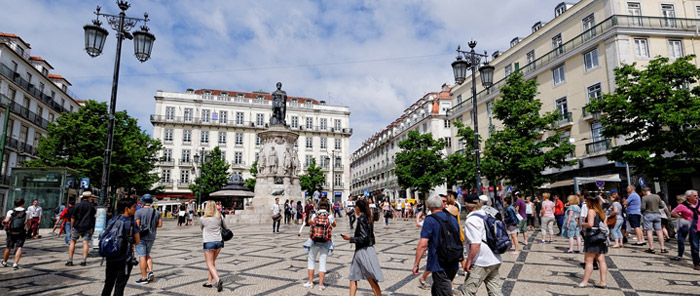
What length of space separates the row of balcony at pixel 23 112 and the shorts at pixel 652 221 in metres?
39.2

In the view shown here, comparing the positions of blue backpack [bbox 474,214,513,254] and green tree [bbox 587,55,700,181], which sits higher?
green tree [bbox 587,55,700,181]

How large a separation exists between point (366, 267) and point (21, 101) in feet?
133

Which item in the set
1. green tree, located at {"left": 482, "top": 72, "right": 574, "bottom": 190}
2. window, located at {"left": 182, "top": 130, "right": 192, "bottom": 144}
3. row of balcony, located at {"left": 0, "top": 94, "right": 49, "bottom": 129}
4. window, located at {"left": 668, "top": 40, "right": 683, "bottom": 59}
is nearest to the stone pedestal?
green tree, located at {"left": 482, "top": 72, "right": 574, "bottom": 190}

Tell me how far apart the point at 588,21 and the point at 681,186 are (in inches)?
466

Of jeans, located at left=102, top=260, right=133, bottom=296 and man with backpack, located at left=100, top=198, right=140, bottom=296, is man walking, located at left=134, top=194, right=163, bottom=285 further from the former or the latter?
jeans, located at left=102, top=260, right=133, bottom=296

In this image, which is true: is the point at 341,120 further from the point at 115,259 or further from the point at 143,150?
the point at 115,259

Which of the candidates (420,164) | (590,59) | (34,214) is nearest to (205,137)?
(420,164)

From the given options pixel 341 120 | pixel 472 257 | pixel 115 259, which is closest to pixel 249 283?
pixel 115 259

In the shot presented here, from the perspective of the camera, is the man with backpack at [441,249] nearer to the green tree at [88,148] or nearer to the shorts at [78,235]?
the shorts at [78,235]

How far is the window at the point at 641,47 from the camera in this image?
2322 cm

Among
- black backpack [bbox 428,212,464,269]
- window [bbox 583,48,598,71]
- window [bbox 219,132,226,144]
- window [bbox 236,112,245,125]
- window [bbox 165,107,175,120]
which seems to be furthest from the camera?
window [bbox 236,112,245,125]

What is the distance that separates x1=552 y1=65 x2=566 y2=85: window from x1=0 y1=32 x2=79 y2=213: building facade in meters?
41.2

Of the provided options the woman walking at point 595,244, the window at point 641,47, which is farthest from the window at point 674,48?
the woman walking at point 595,244

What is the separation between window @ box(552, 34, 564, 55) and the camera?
2673 centimetres
